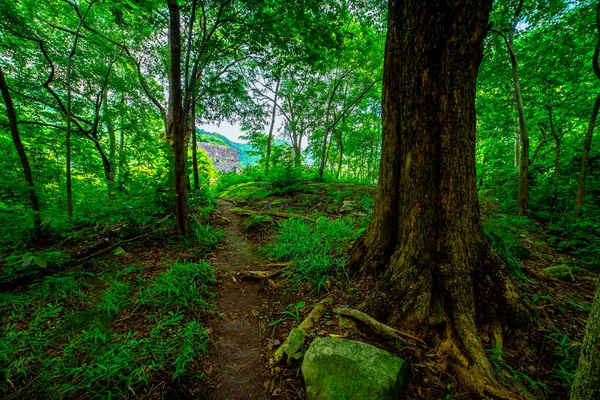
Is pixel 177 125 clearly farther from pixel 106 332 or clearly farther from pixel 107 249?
pixel 106 332

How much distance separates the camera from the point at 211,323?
8.61 ft

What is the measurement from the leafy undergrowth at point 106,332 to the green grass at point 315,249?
52.3 inches

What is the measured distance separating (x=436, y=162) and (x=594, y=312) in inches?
57.7

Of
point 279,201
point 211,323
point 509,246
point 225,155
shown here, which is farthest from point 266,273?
point 225,155

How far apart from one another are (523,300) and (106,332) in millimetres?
4447

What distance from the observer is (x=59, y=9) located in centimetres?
620

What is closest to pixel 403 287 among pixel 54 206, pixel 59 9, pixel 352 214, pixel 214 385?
pixel 214 385

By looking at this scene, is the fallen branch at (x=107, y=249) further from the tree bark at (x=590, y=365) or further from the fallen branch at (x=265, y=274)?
the tree bark at (x=590, y=365)

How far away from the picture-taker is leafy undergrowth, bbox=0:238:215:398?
179 centimetres

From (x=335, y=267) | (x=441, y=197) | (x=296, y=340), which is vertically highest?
(x=441, y=197)

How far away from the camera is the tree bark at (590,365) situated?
94 cm

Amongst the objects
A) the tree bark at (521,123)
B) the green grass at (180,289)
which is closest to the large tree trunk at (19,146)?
the green grass at (180,289)

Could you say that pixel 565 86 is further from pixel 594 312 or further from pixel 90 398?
pixel 90 398

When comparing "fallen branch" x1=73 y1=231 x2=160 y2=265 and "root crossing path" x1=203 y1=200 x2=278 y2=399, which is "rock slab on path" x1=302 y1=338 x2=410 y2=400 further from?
"fallen branch" x1=73 y1=231 x2=160 y2=265
